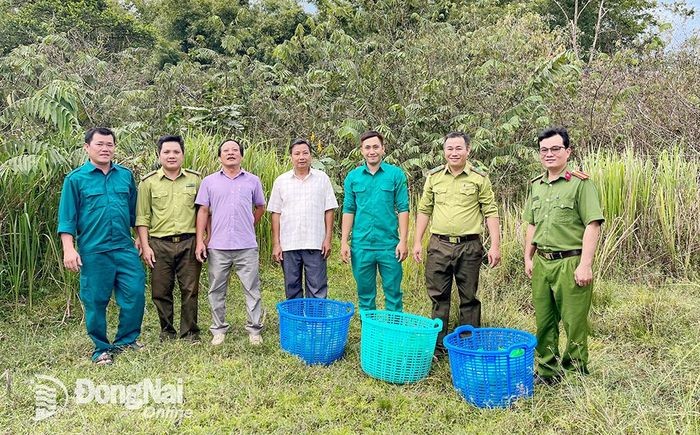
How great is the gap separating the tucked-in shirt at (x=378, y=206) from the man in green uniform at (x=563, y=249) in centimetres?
109

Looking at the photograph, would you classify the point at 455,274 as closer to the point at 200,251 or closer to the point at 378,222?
the point at 378,222

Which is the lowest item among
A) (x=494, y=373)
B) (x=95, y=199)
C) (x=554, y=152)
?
(x=494, y=373)

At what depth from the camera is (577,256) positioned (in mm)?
3320

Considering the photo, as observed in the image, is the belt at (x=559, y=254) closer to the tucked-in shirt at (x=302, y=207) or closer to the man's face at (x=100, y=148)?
the tucked-in shirt at (x=302, y=207)

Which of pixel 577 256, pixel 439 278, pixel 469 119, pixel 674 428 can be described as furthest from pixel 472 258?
pixel 469 119

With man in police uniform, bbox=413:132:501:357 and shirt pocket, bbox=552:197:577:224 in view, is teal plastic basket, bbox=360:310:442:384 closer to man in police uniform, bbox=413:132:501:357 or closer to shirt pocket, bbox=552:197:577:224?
man in police uniform, bbox=413:132:501:357

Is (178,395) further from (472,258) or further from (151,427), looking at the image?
(472,258)

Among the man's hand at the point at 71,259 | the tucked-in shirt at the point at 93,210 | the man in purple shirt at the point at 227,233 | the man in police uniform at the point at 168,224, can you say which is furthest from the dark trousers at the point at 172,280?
the man's hand at the point at 71,259

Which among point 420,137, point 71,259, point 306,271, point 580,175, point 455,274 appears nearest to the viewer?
point 580,175

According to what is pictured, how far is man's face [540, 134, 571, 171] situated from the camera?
10.9ft

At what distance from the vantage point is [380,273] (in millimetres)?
4223

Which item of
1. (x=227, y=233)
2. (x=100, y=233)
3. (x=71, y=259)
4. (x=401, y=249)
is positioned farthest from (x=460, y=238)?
(x=71, y=259)

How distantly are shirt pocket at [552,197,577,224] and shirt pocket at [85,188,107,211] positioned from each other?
3069mm

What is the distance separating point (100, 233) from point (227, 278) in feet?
3.24
